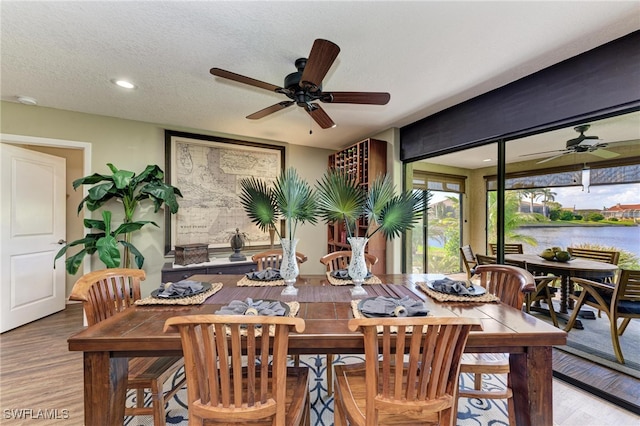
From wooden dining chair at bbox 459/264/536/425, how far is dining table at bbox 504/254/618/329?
1.04 metres

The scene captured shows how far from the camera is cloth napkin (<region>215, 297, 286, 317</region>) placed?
Answer: 4.24ft

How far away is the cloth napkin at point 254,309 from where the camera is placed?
1.29 m

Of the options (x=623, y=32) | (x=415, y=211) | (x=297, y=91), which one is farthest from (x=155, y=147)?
(x=623, y=32)

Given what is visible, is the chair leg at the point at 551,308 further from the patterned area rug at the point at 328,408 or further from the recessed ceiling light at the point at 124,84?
the recessed ceiling light at the point at 124,84

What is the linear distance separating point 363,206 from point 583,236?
7.03ft

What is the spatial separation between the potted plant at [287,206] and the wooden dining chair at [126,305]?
31.9 inches

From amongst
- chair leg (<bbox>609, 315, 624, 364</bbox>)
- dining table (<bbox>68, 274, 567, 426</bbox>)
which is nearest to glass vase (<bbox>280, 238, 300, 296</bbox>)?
dining table (<bbox>68, 274, 567, 426</bbox>)

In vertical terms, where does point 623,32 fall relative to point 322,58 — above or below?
above

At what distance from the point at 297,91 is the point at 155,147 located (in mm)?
2609

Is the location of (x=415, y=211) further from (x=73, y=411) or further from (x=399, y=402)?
(x=73, y=411)

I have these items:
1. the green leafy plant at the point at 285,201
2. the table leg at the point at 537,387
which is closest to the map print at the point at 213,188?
the green leafy plant at the point at 285,201

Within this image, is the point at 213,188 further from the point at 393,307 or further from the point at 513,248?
the point at 513,248

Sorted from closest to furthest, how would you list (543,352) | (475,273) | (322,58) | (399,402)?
(399,402) → (543,352) → (322,58) → (475,273)

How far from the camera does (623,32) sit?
5.61ft
